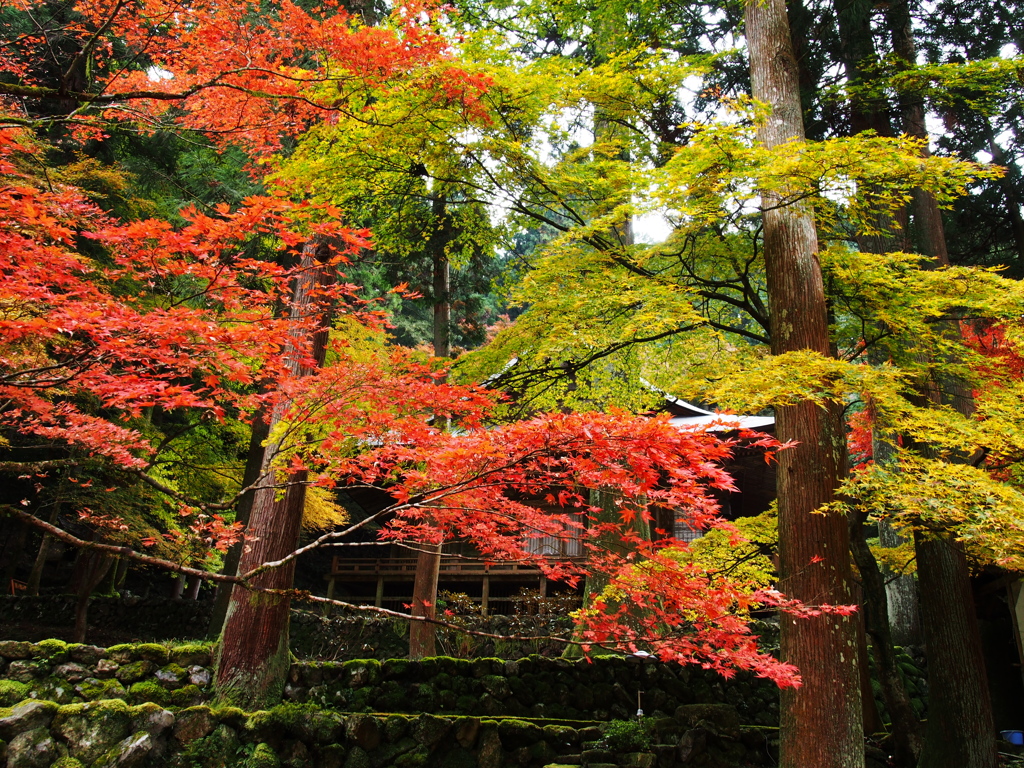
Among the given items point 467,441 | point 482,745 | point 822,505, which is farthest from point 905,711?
point 467,441

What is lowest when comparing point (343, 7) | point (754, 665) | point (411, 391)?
point (754, 665)

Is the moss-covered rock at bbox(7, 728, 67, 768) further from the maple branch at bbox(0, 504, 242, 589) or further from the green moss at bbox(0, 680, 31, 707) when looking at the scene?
the maple branch at bbox(0, 504, 242, 589)

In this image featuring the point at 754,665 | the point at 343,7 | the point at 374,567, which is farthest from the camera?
the point at 374,567

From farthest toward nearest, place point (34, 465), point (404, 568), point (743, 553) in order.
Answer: point (404, 568), point (743, 553), point (34, 465)

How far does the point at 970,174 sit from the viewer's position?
514 cm

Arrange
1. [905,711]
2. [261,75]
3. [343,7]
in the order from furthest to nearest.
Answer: [343,7] → [905,711] → [261,75]

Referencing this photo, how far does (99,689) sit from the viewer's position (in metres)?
6.57

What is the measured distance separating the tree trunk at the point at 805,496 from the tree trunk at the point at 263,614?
15.4 ft

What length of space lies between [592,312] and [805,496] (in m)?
2.69

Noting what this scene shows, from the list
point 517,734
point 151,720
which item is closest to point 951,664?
point 517,734

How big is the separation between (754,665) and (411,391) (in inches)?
121

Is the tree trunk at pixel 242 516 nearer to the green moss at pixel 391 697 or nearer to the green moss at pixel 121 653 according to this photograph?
the green moss at pixel 121 653

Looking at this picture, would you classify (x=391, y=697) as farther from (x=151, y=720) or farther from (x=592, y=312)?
(x=592, y=312)

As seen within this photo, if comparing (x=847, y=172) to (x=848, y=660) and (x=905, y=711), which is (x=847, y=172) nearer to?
(x=848, y=660)
